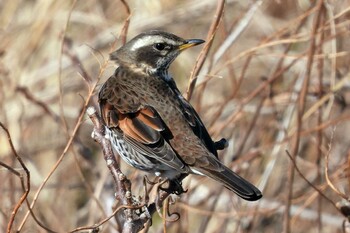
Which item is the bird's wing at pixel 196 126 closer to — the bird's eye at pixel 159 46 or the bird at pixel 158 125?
the bird at pixel 158 125

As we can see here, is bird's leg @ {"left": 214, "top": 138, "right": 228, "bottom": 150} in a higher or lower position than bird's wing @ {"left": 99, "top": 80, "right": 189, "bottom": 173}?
lower

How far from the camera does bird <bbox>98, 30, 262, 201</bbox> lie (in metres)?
5.25

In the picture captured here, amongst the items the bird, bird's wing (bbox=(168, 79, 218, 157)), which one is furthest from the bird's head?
bird's wing (bbox=(168, 79, 218, 157))

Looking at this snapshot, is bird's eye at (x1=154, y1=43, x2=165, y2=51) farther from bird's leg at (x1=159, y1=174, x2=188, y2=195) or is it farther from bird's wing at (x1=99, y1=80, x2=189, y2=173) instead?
bird's leg at (x1=159, y1=174, x2=188, y2=195)

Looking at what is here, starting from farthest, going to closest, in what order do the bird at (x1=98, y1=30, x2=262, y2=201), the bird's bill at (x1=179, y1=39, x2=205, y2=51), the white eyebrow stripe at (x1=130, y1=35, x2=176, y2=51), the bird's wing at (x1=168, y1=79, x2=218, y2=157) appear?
the white eyebrow stripe at (x1=130, y1=35, x2=176, y2=51) < the bird's bill at (x1=179, y1=39, x2=205, y2=51) < the bird's wing at (x1=168, y1=79, x2=218, y2=157) < the bird at (x1=98, y1=30, x2=262, y2=201)

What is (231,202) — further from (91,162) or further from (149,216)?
(149,216)

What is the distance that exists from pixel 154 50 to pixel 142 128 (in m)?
0.83

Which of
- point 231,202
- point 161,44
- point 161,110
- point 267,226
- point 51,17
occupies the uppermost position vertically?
point 51,17

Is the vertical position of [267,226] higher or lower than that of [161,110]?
lower

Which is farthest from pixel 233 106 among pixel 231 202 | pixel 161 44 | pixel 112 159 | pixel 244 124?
pixel 112 159

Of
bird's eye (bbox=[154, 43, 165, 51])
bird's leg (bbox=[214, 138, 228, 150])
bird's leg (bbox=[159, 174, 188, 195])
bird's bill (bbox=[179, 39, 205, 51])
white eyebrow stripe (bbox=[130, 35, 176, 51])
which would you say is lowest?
bird's leg (bbox=[159, 174, 188, 195])

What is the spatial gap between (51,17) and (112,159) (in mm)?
5027

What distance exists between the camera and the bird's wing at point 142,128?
529 cm

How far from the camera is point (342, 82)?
7.51 metres
